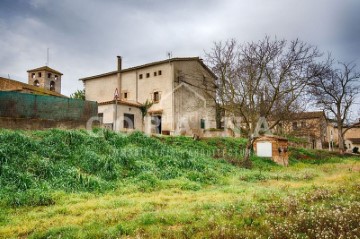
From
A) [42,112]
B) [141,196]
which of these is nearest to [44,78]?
[42,112]

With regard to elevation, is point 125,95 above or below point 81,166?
above

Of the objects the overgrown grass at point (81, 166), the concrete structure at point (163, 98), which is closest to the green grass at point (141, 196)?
the overgrown grass at point (81, 166)

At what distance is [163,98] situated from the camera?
30.2m

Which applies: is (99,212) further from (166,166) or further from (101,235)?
(166,166)

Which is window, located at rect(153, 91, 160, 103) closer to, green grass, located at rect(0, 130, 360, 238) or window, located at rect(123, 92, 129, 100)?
window, located at rect(123, 92, 129, 100)

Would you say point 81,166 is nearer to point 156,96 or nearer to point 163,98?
point 163,98

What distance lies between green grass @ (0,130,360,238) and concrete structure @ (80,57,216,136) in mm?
12922

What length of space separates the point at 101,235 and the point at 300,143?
38715 mm

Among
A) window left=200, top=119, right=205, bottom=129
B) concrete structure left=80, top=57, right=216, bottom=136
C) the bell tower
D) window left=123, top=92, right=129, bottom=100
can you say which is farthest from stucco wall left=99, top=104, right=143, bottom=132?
the bell tower

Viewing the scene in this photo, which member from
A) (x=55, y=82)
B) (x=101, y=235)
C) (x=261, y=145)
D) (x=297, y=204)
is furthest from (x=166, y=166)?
(x=55, y=82)

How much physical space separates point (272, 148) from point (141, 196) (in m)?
14.2

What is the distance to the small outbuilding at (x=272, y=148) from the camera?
2033cm

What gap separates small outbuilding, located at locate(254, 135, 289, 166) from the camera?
20328 mm

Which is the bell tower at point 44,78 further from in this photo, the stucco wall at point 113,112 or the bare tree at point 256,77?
the bare tree at point 256,77
